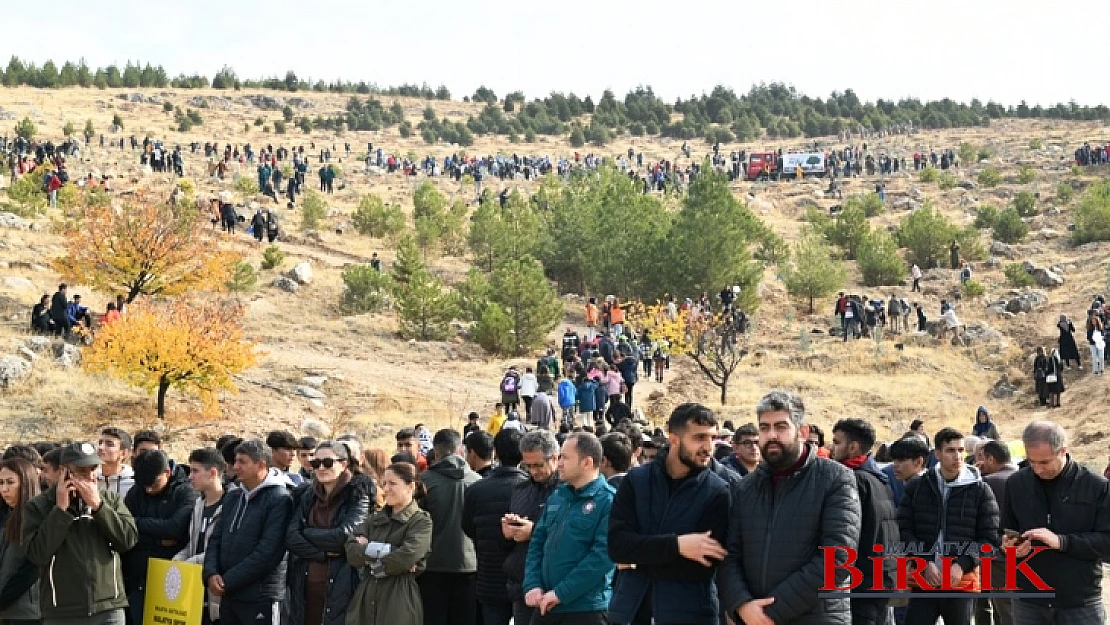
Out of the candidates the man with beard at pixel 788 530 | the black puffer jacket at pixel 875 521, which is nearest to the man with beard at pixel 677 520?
the man with beard at pixel 788 530

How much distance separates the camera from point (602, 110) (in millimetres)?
121875

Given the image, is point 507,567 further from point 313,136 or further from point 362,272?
point 313,136

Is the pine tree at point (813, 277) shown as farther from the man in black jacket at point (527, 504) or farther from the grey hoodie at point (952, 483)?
the man in black jacket at point (527, 504)

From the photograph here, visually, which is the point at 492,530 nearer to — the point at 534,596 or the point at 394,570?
the point at 394,570

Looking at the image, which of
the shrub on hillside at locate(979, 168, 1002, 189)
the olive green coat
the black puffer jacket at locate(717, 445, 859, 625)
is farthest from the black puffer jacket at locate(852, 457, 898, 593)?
the shrub on hillside at locate(979, 168, 1002, 189)

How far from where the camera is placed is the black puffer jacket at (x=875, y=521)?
232 inches

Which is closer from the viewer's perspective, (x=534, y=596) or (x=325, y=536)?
(x=534, y=596)

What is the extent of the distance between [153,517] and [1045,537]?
541 cm

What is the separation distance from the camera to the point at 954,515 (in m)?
7.34

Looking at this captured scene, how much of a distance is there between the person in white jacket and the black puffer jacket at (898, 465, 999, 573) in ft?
14.1

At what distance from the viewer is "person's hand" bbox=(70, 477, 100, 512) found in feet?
22.9

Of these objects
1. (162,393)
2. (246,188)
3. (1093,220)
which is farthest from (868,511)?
(1093,220)

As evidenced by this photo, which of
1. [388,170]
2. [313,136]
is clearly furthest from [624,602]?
[313,136]

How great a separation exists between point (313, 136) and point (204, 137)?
36.3 feet
